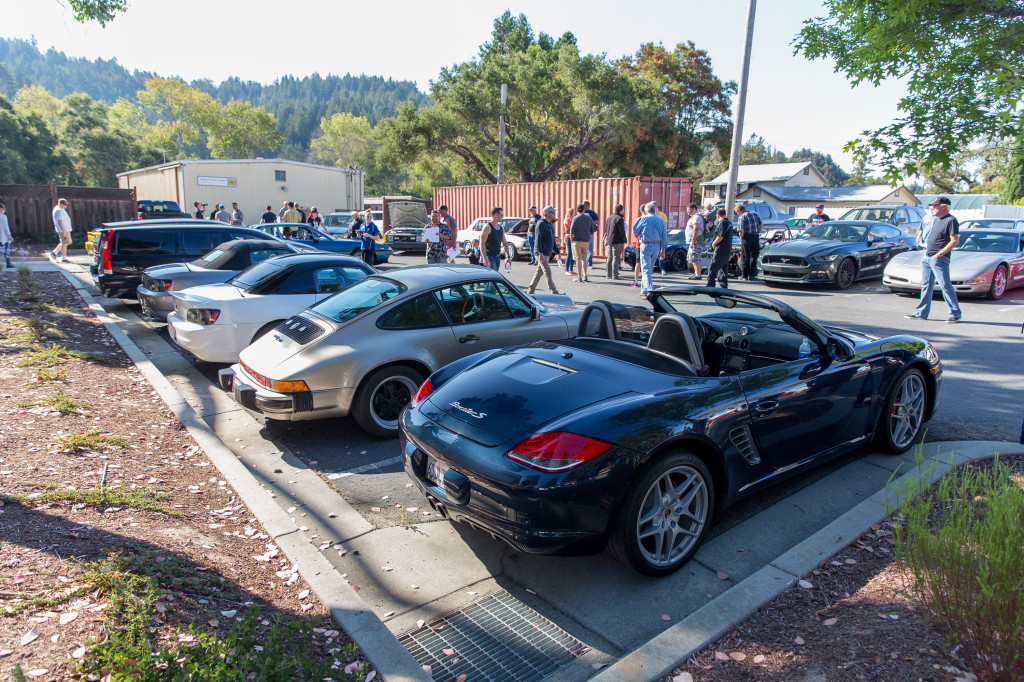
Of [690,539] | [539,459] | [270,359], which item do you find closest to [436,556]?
[539,459]

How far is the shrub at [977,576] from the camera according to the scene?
228 centimetres

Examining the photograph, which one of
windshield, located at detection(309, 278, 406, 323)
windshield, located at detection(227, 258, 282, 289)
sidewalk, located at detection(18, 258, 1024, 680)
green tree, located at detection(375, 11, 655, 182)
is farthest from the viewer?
green tree, located at detection(375, 11, 655, 182)

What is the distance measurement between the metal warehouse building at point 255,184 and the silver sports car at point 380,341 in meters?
34.0

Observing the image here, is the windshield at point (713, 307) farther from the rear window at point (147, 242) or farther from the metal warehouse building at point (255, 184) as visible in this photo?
the metal warehouse building at point (255, 184)

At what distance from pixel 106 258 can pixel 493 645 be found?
10383 millimetres

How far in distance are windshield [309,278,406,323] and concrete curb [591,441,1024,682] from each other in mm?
3737

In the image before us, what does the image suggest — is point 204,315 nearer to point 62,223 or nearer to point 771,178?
point 62,223

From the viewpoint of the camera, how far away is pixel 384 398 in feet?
18.5

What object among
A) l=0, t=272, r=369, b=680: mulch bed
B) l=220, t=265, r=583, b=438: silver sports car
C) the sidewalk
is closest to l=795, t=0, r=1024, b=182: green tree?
the sidewalk

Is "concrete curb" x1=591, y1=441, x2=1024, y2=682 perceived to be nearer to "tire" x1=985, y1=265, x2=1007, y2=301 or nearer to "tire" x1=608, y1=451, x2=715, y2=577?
"tire" x1=608, y1=451, x2=715, y2=577

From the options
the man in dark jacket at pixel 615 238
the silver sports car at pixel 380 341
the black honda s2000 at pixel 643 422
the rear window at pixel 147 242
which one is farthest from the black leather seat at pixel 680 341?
the man in dark jacket at pixel 615 238

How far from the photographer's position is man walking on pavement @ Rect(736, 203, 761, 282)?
1586 centimetres

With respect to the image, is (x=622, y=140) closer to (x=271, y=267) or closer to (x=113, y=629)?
(x=271, y=267)

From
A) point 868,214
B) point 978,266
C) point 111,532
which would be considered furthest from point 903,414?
point 868,214
